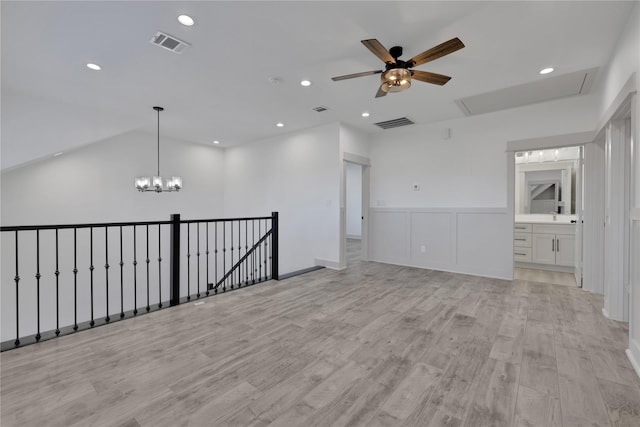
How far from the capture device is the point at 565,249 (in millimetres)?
5051

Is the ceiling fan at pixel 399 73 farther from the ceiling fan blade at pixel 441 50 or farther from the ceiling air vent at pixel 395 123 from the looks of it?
the ceiling air vent at pixel 395 123

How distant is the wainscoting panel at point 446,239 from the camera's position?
468 centimetres

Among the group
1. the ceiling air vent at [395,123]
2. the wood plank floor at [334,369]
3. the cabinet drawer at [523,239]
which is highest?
the ceiling air vent at [395,123]

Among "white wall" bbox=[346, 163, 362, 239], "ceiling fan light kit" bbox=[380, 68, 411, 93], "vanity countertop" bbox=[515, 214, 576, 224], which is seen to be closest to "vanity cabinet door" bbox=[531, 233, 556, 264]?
"vanity countertop" bbox=[515, 214, 576, 224]

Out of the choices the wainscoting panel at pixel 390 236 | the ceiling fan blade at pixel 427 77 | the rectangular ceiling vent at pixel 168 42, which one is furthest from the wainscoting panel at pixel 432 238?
the rectangular ceiling vent at pixel 168 42

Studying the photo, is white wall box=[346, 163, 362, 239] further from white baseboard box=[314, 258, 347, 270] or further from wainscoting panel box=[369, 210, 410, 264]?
white baseboard box=[314, 258, 347, 270]

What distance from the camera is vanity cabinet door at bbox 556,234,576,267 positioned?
498 centimetres

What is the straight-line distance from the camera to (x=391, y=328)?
274cm

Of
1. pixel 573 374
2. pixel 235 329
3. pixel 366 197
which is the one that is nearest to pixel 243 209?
pixel 366 197

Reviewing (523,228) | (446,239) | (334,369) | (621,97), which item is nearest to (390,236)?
(446,239)

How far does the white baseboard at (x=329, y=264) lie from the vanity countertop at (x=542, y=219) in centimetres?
377

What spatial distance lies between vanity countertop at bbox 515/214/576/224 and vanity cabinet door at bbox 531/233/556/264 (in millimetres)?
286

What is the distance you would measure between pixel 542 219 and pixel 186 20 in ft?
22.4

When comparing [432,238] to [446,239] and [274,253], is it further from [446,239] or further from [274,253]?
[274,253]
